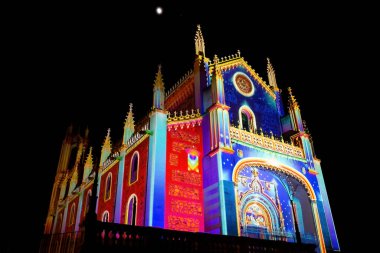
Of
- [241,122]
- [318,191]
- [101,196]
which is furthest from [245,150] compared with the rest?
[101,196]

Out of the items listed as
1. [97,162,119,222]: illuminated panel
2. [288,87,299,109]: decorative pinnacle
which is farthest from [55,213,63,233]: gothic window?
[288,87,299,109]: decorative pinnacle

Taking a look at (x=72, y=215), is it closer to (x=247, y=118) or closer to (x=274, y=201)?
(x=247, y=118)

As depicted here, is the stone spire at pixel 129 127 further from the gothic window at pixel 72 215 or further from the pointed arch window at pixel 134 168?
the gothic window at pixel 72 215

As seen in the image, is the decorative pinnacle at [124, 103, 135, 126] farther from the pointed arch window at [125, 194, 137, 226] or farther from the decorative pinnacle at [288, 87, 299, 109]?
the decorative pinnacle at [288, 87, 299, 109]

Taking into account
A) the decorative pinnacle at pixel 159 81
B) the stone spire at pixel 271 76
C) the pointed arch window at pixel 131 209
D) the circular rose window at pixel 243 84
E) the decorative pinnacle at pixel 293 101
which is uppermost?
the stone spire at pixel 271 76

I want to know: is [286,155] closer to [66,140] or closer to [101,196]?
[101,196]

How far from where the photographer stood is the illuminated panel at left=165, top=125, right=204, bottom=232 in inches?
728

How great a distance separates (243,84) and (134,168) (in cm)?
1153

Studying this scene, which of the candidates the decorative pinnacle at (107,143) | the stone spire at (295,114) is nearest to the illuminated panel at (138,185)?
the decorative pinnacle at (107,143)

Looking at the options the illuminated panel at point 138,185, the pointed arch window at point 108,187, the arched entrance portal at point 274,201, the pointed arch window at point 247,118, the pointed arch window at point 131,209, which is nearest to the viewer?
the illuminated panel at point 138,185

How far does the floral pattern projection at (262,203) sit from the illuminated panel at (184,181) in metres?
2.96

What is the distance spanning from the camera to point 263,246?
1330 cm

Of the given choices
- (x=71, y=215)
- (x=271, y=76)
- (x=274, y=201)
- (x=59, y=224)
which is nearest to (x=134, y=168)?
(x=274, y=201)

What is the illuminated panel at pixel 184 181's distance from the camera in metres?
18.5
